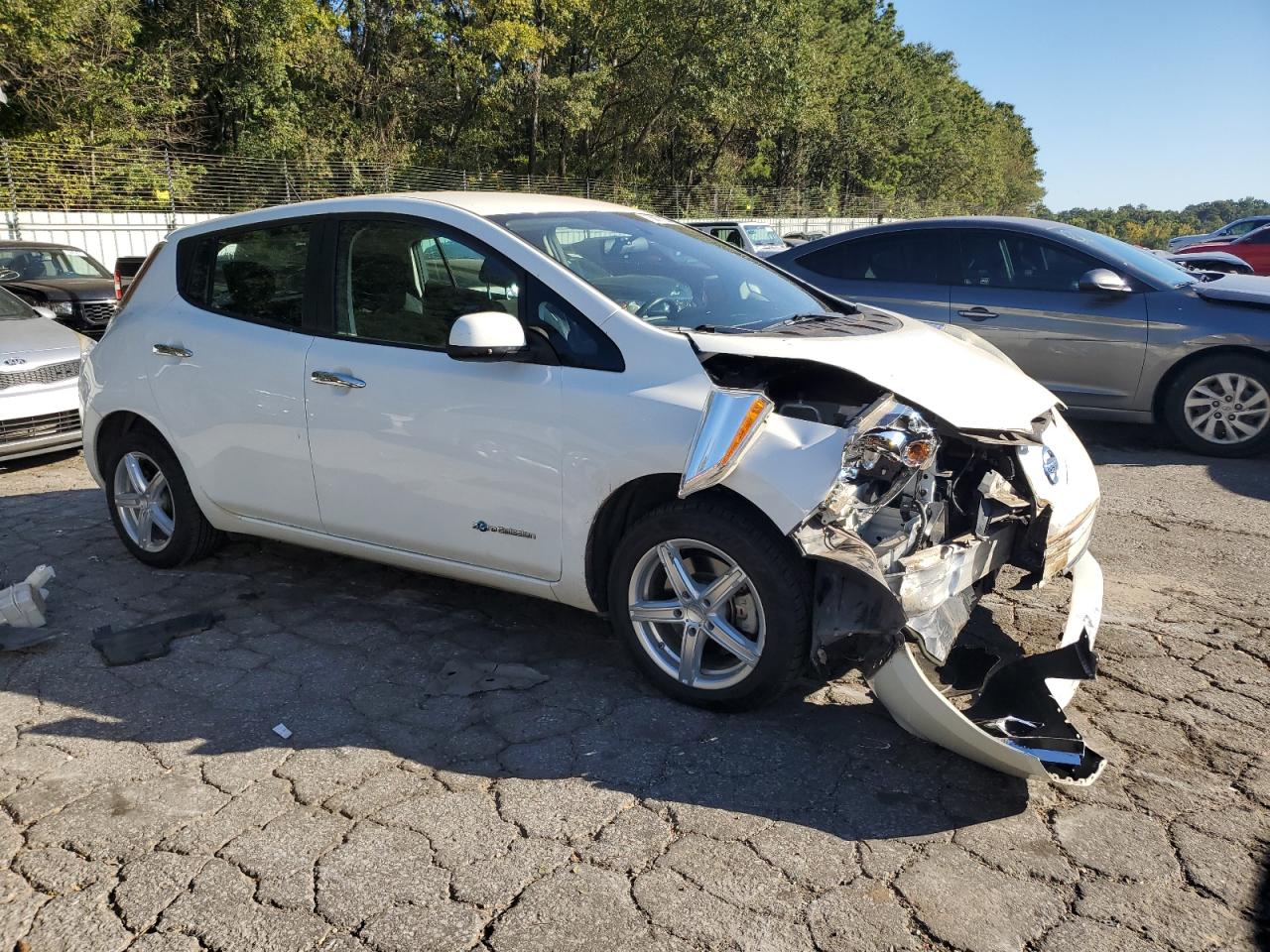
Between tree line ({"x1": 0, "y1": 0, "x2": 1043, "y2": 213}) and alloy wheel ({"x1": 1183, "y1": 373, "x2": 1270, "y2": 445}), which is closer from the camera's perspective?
alloy wheel ({"x1": 1183, "y1": 373, "x2": 1270, "y2": 445})

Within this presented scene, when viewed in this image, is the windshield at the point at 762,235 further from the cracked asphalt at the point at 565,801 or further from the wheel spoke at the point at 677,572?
the wheel spoke at the point at 677,572

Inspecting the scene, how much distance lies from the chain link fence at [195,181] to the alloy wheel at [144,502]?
19.1m

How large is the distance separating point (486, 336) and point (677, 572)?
3.49ft

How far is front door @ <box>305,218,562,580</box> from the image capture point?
3.74 m

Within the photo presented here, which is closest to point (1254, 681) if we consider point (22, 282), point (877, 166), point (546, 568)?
point (546, 568)

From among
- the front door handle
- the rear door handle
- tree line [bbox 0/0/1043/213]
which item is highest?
tree line [bbox 0/0/1043/213]

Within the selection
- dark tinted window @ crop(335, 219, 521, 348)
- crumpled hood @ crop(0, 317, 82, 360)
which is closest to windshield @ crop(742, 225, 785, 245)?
crumpled hood @ crop(0, 317, 82, 360)

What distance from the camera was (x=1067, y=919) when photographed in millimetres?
2529

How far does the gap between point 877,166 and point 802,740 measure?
59.6 meters

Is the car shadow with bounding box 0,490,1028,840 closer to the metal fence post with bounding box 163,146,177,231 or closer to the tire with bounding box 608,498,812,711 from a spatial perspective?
the tire with bounding box 608,498,812,711

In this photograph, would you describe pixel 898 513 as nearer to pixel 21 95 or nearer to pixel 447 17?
pixel 21 95

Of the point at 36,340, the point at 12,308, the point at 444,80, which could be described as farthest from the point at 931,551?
the point at 444,80

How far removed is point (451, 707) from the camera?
3678 millimetres

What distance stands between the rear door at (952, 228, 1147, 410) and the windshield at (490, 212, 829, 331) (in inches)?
141
